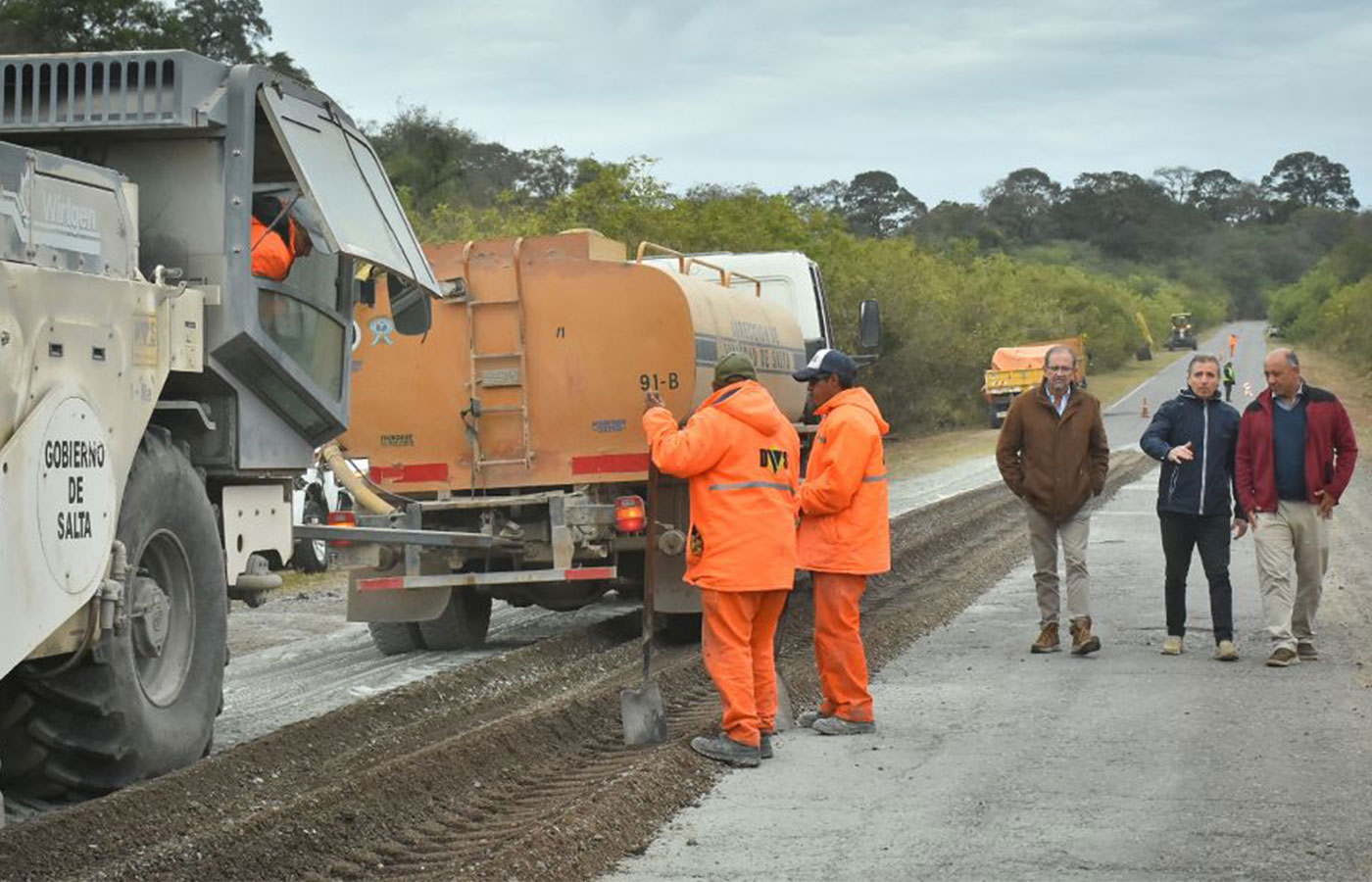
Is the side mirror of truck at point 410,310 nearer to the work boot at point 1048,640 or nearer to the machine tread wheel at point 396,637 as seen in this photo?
the machine tread wheel at point 396,637

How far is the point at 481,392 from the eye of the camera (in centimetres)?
1366

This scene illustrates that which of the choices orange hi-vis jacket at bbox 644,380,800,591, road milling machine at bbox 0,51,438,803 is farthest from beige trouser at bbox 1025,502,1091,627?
road milling machine at bbox 0,51,438,803

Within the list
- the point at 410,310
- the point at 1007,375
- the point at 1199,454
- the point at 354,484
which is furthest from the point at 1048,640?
the point at 1007,375

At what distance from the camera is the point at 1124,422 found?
5975 cm

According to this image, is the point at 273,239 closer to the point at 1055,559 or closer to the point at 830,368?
the point at 830,368

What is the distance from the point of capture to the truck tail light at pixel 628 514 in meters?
13.3

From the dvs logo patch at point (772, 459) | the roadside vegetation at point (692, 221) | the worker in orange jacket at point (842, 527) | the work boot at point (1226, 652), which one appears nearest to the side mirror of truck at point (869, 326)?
the work boot at point (1226, 652)

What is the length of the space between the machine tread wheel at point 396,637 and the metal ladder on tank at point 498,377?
4.15 feet

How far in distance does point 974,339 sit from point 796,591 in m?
44.0

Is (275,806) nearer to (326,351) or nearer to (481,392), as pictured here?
(326,351)

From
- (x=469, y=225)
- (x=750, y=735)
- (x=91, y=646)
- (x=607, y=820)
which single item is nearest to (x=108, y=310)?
(x=91, y=646)

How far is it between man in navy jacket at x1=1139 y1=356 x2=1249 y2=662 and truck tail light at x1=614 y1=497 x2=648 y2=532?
3.42m

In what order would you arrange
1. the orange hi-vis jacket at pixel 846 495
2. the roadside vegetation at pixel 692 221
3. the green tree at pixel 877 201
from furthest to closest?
the green tree at pixel 877 201 < the roadside vegetation at pixel 692 221 < the orange hi-vis jacket at pixel 846 495

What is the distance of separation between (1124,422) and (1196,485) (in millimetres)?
48250
